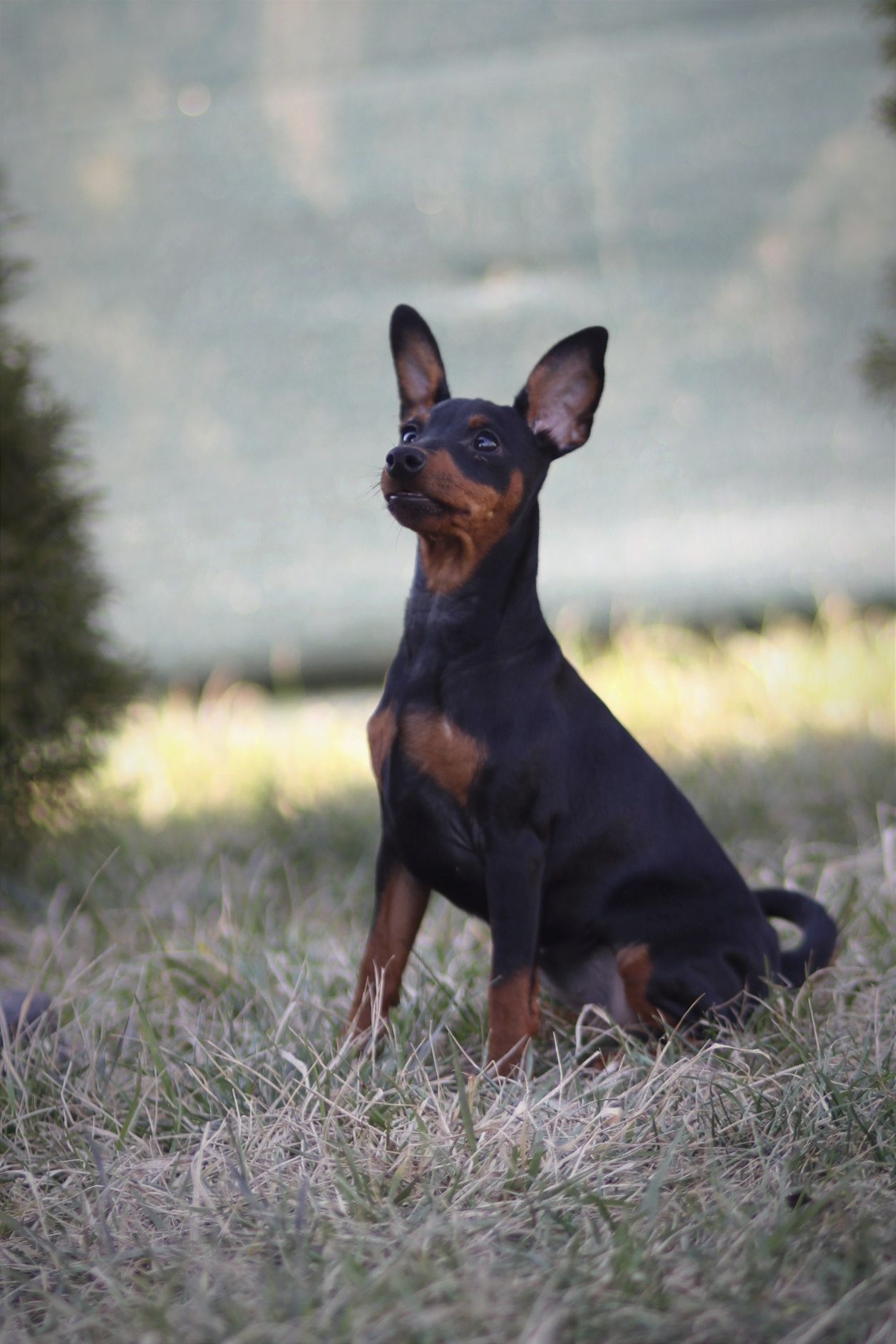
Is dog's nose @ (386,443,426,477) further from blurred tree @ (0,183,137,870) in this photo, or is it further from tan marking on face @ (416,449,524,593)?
blurred tree @ (0,183,137,870)

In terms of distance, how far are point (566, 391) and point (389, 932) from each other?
3.49 ft

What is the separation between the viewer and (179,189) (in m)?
5.38

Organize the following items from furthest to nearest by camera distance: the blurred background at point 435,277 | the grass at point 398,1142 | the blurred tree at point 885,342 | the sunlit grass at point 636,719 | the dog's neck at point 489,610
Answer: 1. the blurred background at point 435,277
2. the sunlit grass at point 636,719
3. the blurred tree at point 885,342
4. the dog's neck at point 489,610
5. the grass at point 398,1142

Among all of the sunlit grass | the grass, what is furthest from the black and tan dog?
the sunlit grass

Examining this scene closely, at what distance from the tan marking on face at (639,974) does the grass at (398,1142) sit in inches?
3.7

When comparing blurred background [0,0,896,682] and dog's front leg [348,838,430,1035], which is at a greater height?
blurred background [0,0,896,682]

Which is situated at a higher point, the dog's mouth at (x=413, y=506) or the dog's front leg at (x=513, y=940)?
the dog's mouth at (x=413, y=506)

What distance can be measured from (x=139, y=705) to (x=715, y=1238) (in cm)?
402

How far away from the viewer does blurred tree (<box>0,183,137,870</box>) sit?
317cm

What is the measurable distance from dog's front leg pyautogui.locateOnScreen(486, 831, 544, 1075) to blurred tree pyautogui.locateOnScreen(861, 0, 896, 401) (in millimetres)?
1941

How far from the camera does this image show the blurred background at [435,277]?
17.1 feet

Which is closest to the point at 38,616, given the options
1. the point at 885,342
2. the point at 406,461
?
the point at 406,461

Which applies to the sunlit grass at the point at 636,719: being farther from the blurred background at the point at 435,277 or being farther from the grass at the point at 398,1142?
the grass at the point at 398,1142

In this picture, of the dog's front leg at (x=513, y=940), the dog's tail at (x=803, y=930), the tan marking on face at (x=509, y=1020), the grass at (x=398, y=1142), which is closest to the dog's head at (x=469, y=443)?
the dog's front leg at (x=513, y=940)
